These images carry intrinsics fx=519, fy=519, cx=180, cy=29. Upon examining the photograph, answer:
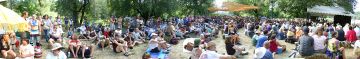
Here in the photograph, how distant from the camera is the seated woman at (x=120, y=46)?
60.0 ft

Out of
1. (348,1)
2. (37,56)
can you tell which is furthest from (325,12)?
(37,56)

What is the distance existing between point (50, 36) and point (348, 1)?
20.8 meters

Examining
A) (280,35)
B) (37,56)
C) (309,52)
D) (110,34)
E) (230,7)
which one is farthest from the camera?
(230,7)

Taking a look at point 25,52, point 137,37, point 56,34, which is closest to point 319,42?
point 25,52

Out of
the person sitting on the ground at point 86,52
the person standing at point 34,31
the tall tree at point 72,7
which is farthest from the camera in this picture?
the tall tree at point 72,7

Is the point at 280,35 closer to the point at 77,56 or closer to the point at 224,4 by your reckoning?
the point at 224,4

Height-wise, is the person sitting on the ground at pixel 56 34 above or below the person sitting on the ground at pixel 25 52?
above

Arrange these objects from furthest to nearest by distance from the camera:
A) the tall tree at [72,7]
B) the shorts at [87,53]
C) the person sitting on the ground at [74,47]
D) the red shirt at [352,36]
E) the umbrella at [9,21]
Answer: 1. the tall tree at [72,7]
2. the red shirt at [352,36]
3. the shorts at [87,53]
4. the person sitting on the ground at [74,47]
5. the umbrella at [9,21]

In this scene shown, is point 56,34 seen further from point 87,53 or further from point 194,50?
point 194,50

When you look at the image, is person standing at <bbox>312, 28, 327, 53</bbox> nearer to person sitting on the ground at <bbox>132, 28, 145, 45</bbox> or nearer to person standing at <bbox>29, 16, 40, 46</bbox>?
person standing at <bbox>29, 16, 40, 46</bbox>

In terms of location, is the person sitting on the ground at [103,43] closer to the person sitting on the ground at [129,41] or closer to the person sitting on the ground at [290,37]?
the person sitting on the ground at [129,41]

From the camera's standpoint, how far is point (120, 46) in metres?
18.3

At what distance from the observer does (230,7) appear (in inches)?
1257

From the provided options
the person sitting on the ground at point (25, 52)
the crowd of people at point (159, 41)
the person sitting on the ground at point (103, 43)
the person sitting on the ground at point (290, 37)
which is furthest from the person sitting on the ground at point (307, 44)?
the person sitting on the ground at point (290, 37)
